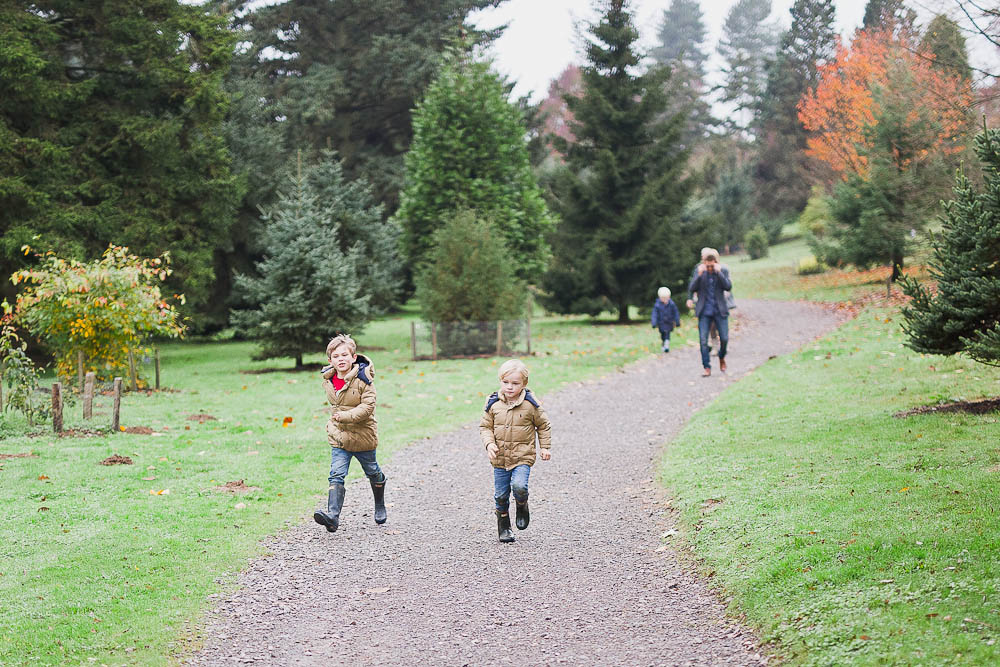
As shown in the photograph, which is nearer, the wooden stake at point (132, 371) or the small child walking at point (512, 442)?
the small child walking at point (512, 442)

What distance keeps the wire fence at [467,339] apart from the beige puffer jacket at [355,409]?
47.8 feet

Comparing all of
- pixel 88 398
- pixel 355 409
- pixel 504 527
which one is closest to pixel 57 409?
pixel 88 398

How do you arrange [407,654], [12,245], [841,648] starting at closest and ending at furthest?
[841,648]
[407,654]
[12,245]

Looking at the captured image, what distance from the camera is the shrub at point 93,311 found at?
15.8 meters

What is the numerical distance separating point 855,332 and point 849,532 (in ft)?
52.9

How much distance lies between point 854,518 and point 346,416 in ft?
13.8

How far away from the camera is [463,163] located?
93.6ft

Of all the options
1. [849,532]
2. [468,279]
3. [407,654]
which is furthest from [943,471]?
[468,279]

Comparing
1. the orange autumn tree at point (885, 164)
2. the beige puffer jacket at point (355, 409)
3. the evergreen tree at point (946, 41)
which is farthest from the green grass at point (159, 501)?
the orange autumn tree at point (885, 164)

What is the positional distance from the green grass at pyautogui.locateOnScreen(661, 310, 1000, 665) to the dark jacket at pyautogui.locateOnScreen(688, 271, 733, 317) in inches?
113

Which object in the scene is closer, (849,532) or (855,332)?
(849,532)

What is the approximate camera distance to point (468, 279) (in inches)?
886

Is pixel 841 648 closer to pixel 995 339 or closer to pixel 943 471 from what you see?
pixel 943 471

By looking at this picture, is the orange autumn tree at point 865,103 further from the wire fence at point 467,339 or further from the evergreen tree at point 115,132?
the evergreen tree at point 115,132
